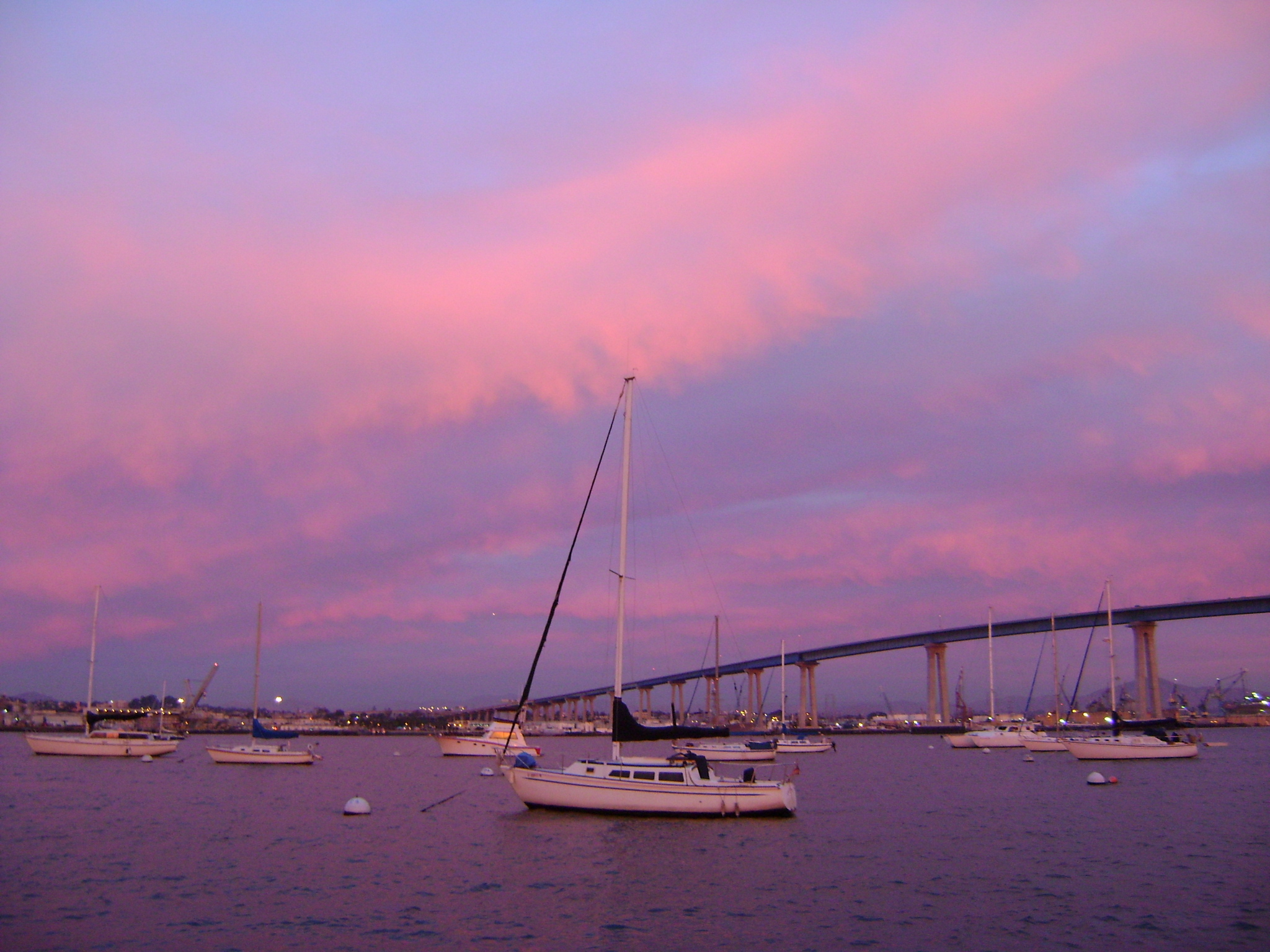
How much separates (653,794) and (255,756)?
5370 cm

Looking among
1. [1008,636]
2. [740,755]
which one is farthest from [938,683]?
[740,755]

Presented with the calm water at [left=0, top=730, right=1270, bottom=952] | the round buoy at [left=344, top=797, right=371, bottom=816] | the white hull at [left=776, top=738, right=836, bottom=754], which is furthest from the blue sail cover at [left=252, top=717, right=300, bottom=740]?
the white hull at [left=776, top=738, right=836, bottom=754]

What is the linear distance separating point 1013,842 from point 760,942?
58.1 feet

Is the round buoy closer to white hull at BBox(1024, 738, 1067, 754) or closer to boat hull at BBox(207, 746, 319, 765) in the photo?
Answer: boat hull at BBox(207, 746, 319, 765)

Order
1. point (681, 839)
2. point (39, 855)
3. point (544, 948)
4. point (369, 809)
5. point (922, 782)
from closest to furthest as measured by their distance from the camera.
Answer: point (544, 948) → point (39, 855) → point (681, 839) → point (369, 809) → point (922, 782)

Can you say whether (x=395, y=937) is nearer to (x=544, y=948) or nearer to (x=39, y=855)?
(x=544, y=948)

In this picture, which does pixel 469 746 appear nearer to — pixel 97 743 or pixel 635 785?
pixel 97 743

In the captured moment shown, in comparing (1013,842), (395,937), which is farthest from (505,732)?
(395,937)

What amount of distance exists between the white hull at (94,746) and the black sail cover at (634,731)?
64.6m

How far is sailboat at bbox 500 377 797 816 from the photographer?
122 feet

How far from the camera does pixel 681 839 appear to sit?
114 feet

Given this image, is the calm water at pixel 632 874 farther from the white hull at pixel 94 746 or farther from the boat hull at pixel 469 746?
the boat hull at pixel 469 746

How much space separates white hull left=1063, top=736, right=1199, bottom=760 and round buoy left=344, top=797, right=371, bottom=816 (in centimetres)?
5813

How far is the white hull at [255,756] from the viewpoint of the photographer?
7938 cm
